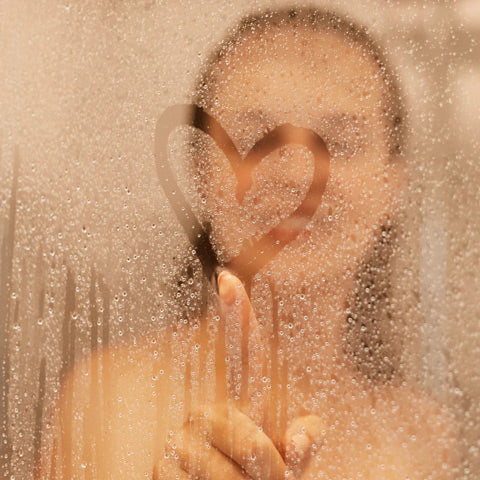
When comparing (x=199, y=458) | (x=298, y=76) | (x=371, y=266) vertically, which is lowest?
Result: (x=199, y=458)

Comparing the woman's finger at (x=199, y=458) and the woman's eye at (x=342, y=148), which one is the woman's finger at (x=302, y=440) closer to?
the woman's finger at (x=199, y=458)

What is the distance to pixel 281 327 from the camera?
0.38 metres

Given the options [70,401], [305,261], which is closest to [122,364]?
[70,401]

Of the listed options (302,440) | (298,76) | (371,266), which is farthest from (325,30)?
(302,440)

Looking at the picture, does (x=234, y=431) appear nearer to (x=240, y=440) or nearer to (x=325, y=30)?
(x=240, y=440)

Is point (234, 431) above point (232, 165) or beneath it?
beneath

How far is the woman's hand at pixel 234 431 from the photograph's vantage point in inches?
14.5

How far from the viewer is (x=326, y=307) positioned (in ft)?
1.22

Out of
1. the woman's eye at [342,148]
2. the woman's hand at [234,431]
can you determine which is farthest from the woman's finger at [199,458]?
the woman's eye at [342,148]

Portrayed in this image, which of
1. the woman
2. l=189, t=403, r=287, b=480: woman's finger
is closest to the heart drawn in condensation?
the woman

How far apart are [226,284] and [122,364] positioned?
11 cm

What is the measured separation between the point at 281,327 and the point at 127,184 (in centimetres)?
17

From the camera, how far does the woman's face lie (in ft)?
1.22

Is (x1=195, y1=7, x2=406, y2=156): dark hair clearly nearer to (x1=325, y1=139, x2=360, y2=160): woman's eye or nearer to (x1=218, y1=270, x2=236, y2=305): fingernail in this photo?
(x1=325, y1=139, x2=360, y2=160): woman's eye
